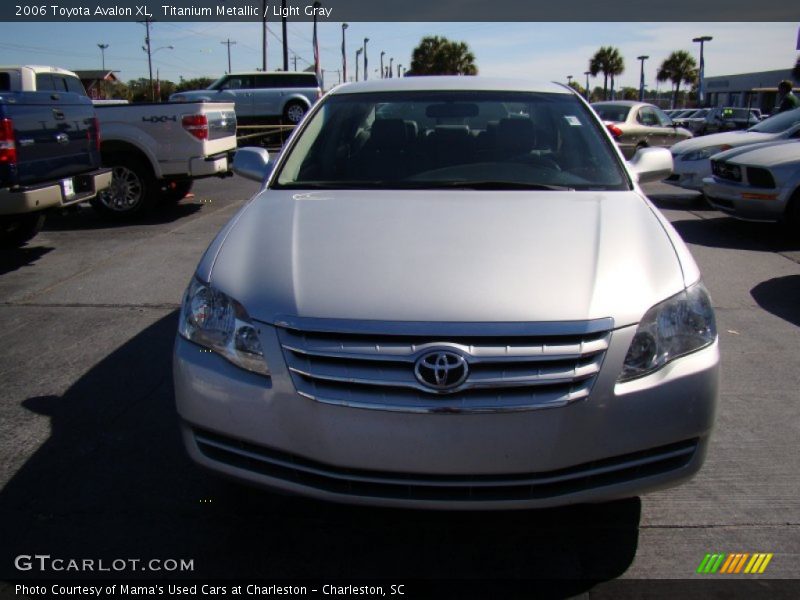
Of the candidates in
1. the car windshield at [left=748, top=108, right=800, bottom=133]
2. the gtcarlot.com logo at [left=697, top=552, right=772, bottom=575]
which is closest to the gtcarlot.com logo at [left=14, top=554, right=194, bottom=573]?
the gtcarlot.com logo at [left=697, top=552, right=772, bottom=575]

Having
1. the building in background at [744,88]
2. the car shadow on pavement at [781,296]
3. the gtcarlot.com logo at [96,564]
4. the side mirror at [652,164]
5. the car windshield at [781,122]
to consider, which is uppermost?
the building in background at [744,88]

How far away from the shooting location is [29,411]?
3.94 meters

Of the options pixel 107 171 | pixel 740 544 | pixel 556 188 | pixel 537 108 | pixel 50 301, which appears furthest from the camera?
pixel 107 171

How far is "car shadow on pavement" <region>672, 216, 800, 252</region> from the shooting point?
836 centimetres

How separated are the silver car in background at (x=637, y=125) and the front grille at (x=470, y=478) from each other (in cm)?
1481

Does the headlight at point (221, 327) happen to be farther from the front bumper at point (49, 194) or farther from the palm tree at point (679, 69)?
the palm tree at point (679, 69)

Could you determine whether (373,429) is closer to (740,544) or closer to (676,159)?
(740,544)

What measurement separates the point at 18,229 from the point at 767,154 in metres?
8.28

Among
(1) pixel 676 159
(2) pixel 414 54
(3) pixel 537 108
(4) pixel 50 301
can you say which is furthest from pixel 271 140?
(2) pixel 414 54

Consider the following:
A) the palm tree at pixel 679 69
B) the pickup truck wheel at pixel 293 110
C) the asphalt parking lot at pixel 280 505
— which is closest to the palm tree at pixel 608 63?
the palm tree at pixel 679 69

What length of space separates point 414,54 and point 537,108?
64.7 metres

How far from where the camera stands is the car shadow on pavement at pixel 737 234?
27.4 feet

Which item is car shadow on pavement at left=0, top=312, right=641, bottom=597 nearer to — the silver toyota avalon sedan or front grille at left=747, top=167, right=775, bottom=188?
the silver toyota avalon sedan

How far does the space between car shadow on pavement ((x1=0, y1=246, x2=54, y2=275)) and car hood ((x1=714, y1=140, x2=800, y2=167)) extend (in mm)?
7684
